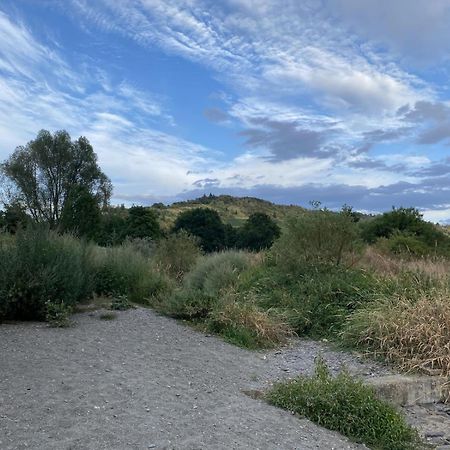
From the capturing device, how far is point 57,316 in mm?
8336

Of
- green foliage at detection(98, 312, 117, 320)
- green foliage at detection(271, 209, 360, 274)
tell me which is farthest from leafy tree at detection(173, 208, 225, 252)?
green foliage at detection(98, 312, 117, 320)

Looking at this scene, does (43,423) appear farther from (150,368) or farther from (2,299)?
(2,299)

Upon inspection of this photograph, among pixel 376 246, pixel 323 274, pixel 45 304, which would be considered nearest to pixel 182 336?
pixel 45 304

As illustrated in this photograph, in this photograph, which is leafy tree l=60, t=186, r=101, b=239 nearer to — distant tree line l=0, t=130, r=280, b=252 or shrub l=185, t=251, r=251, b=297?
distant tree line l=0, t=130, r=280, b=252

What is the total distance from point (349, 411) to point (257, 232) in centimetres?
2386

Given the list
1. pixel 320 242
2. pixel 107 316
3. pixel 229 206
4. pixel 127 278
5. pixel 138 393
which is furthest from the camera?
pixel 229 206

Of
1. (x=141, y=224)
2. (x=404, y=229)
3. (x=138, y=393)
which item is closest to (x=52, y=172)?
(x=141, y=224)

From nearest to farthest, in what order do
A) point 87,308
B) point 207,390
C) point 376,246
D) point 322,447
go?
point 322,447, point 207,390, point 87,308, point 376,246

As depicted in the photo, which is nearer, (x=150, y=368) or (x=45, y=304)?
(x=150, y=368)

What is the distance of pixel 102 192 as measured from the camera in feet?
137

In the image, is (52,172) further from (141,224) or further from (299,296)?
(299,296)

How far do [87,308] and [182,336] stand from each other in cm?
238

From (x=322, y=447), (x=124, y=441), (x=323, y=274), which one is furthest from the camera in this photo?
(x=323, y=274)

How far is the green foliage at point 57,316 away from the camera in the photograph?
8.26 meters
